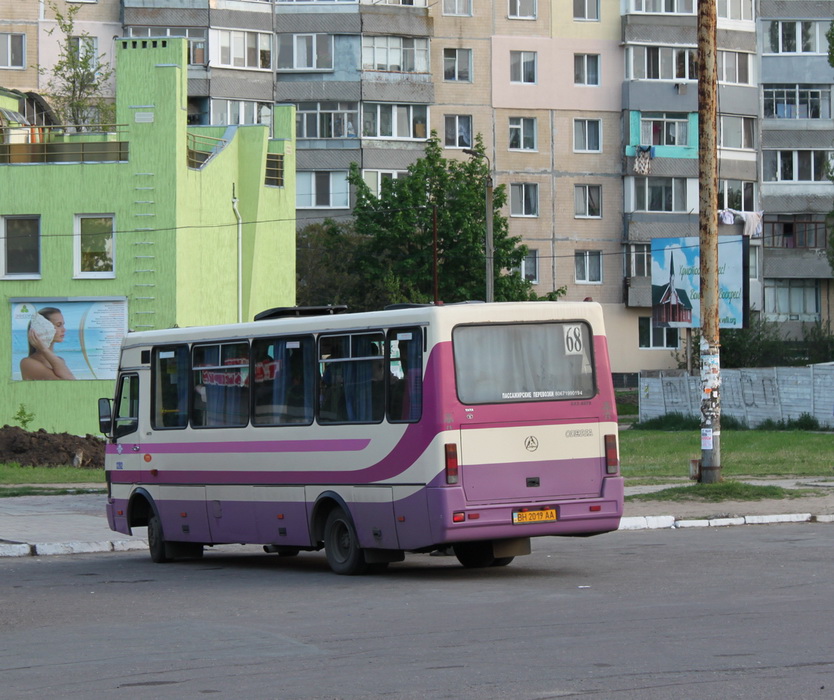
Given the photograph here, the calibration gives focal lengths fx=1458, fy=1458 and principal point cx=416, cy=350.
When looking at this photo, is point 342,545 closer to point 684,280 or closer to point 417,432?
point 417,432

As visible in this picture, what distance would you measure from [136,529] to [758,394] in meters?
34.3

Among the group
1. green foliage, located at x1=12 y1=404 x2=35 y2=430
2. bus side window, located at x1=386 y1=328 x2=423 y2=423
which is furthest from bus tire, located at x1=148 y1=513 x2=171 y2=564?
green foliage, located at x1=12 y1=404 x2=35 y2=430

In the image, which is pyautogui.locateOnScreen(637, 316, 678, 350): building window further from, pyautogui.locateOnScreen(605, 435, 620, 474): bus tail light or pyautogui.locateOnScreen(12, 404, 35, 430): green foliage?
pyautogui.locateOnScreen(605, 435, 620, 474): bus tail light

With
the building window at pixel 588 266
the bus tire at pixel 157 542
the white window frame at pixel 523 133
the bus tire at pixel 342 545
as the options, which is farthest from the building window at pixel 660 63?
the bus tire at pixel 342 545

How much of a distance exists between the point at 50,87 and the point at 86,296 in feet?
92.4

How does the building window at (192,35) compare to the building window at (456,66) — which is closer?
the building window at (192,35)

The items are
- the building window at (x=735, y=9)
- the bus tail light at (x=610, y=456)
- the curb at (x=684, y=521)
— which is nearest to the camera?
the bus tail light at (x=610, y=456)

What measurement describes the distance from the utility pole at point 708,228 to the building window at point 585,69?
49.1 metres

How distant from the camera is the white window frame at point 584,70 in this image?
71250 mm

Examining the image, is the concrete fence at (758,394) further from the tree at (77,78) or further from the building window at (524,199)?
Answer: the tree at (77,78)

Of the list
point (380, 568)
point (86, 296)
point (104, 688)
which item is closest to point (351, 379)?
point (380, 568)

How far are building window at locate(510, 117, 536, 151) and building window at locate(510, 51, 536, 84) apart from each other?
1893 mm

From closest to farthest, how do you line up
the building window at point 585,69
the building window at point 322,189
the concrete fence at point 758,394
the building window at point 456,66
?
the concrete fence at point 758,394, the building window at point 322,189, the building window at point 456,66, the building window at point 585,69

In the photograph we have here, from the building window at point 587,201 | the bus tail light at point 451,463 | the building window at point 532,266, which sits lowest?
the bus tail light at point 451,463
